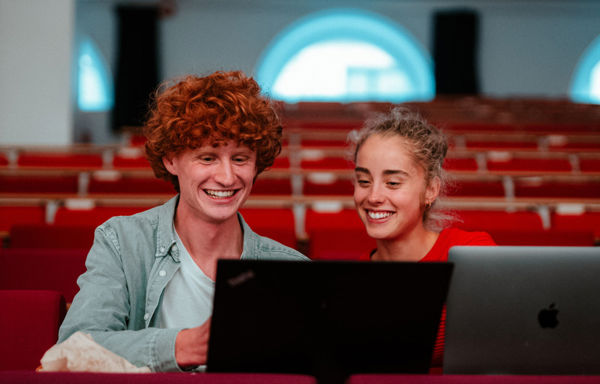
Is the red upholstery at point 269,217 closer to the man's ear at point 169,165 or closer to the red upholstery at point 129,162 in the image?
the man's ear at point 169,165

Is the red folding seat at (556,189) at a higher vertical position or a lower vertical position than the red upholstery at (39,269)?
higher

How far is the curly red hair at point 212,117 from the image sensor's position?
71cm

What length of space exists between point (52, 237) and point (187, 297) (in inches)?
29.4

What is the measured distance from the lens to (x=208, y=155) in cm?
74

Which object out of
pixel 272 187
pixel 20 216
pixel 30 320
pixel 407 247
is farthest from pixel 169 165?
pixel 272 187

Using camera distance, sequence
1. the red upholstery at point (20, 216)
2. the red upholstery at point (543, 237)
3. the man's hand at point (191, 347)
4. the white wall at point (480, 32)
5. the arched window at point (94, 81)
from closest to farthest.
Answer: the man's hand at point (191, 347), the red upholstery at point (543, 237), the red upholstery at point (20, 216), the arched window at point (94, 81), the white wall at point (480, 32)

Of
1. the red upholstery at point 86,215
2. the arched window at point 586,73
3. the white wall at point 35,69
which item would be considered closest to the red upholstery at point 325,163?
the red upholstery at point 86,215

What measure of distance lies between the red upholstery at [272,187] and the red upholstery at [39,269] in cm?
105

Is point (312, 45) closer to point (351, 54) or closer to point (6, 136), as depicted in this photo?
point (351, 54)

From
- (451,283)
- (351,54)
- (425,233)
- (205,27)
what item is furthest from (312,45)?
(451,283)

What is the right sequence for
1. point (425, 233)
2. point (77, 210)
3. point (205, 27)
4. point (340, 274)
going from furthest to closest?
point (205, 27) → point (77, 210) → point (425, 233) → point (340, 274)

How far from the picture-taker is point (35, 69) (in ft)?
9.86

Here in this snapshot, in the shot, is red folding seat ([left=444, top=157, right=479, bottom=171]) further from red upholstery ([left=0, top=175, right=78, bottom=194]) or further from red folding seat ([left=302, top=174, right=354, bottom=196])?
red upholstery ([left=0, top=175, right=78, bottom=194])

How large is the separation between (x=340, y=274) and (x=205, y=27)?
617 cm
